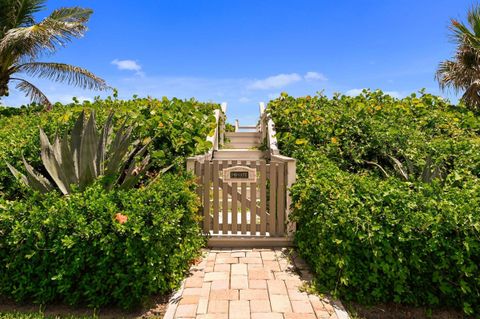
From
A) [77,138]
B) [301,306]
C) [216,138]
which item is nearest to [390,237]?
[301,306]

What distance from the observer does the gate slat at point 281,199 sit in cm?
464

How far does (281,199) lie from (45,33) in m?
9.56

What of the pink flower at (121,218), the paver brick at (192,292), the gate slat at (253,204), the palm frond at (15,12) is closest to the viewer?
the pink flower at (121,218)

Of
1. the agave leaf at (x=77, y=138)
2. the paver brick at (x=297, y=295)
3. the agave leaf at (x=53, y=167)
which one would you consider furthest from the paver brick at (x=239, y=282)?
the agave leaf at (x=77, y=138)

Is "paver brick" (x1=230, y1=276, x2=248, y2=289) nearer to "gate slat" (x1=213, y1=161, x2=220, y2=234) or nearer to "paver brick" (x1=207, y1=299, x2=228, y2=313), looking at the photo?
"paver brick" (x1=207, y1=299, x2=228, y2=313)

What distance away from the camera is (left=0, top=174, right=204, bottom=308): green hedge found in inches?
120

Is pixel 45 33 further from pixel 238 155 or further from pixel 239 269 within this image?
pixel 239 269

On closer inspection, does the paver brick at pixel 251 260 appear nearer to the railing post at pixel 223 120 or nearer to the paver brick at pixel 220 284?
the paver brick at pixel 220 284

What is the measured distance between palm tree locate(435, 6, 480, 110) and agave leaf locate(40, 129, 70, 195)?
1315 centimetres

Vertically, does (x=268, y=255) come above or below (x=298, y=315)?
above

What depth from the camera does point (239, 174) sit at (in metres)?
4.64

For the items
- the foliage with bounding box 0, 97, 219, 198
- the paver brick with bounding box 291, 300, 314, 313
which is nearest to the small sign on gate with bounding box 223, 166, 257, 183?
the foliage with bounding box 0, 97, 219, 198

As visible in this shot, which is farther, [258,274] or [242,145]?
[242,145]

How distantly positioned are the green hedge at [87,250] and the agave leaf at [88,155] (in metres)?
0.59
